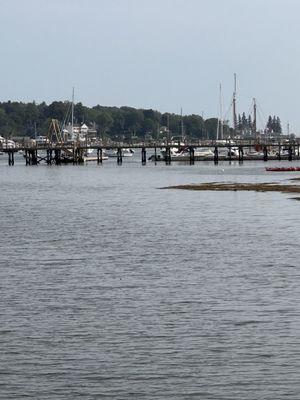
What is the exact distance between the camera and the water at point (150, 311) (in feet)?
79.6

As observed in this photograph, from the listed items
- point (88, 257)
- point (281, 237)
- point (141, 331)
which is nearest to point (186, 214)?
point (281, 237)

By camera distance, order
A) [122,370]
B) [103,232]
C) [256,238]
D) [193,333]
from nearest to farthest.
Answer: [122,370] → [193,333] → [256,238] → [103,232]

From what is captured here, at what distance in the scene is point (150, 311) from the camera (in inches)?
1260

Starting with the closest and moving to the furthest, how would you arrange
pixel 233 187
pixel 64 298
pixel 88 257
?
pixel 64 298 < pixel 88 257 < pixel 233 187

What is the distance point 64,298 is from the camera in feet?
113

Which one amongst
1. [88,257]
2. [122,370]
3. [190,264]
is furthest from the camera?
[88,257]

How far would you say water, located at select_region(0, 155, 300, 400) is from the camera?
24250 millimetres

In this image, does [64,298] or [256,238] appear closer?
[64,298]

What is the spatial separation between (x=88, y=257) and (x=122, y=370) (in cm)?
2074

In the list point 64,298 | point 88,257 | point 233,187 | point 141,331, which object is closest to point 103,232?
point 88,257

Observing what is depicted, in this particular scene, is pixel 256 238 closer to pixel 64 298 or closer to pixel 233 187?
pixel 64 298

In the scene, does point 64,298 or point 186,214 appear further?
point 186,214

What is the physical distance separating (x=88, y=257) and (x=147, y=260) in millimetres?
2834

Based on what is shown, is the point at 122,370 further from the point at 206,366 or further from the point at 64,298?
the point at 64,298
